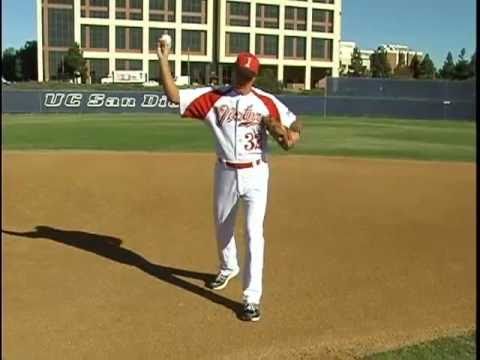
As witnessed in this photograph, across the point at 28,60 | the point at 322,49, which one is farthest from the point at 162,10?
the point at 322,49

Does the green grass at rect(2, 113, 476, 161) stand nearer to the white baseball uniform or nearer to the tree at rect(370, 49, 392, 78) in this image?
the white baseball uniform

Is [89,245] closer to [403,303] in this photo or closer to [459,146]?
[403,303]

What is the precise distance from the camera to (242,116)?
15.5ft

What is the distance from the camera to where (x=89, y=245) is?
6.78m

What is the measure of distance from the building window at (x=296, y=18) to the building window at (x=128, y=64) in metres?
21.5

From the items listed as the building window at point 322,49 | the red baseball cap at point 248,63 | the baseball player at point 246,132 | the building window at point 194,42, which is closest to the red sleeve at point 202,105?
the baseball player at point 246,132

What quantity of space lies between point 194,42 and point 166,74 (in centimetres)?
8565

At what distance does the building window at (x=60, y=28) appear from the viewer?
84000mm

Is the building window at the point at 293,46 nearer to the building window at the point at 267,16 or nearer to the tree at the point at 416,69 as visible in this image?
the building window at the point at 267,16

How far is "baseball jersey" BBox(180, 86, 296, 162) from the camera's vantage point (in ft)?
15.5

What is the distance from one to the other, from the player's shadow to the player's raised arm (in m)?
1.55

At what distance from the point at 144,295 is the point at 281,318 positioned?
113 centimetres

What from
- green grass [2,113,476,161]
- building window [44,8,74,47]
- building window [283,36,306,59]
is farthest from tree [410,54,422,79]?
green grass [2,113,476,161]

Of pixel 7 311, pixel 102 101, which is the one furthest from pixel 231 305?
pixel 102 101
